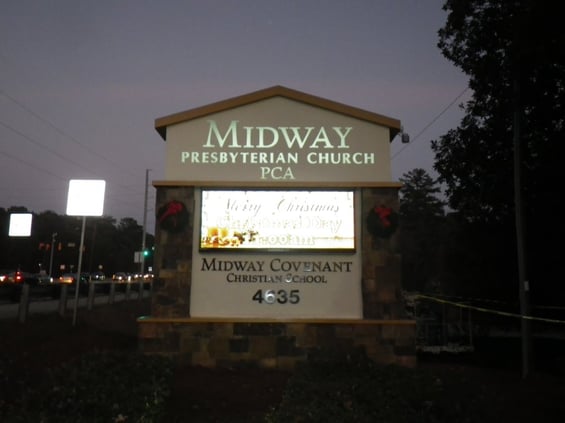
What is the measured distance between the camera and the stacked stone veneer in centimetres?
969

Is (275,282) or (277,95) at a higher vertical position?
(277,95)

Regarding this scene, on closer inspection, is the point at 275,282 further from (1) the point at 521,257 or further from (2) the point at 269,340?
(1) the point at 521,257

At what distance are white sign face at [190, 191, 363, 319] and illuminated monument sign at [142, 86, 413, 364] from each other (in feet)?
0.07

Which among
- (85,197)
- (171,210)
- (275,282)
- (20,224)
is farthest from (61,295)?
(20,224)

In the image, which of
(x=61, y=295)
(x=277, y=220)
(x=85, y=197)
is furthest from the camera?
(x=61, y=295)

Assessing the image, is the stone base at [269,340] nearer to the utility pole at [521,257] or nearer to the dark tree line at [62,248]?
the utility pole at [521,257]

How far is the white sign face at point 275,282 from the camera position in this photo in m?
10.0

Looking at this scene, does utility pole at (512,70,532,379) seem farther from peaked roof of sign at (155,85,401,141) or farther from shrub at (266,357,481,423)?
shrub at (266,357,481,423)

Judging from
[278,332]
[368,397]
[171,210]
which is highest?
[171,210]

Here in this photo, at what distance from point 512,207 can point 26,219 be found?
2431 cm

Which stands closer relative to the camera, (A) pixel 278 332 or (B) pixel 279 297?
(A) pixel 278 332

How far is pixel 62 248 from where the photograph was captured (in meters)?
63.6

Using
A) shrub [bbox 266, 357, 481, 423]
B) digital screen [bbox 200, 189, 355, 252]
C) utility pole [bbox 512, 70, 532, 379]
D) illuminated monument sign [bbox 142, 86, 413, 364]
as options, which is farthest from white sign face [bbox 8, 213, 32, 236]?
utility pole [bbox 512, 70, 532, 379]

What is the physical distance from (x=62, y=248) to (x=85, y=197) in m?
55.0
